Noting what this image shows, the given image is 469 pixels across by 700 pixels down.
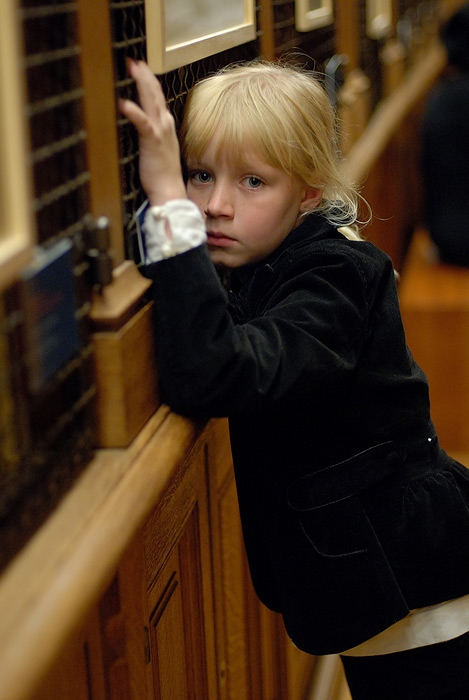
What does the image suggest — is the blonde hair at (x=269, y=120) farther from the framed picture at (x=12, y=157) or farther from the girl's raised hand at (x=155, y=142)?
A: the framed picture at (x=12, y=157)

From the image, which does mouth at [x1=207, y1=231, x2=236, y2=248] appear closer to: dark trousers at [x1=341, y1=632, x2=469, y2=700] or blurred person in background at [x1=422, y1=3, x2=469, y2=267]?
dark trousers at [x1=341, y1=632, x2=469, y2=700]

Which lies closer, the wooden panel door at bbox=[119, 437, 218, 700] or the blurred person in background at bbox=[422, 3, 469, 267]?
the wooden panel door at bbox=[119, 437, 218, 700]

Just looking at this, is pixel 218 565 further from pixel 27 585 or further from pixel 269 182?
pixel 27 585

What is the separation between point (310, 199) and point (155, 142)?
0.31 meters

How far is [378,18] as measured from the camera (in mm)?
3275

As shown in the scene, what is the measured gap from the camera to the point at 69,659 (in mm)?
1012

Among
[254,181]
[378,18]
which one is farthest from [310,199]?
[378,18]

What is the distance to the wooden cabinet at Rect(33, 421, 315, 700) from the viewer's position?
3.63 ft

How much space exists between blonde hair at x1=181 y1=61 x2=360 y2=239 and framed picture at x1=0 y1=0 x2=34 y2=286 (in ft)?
1.51

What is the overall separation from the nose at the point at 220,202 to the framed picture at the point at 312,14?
Answer: 3.15ft

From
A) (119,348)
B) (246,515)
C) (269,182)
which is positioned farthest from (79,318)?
(246,515)

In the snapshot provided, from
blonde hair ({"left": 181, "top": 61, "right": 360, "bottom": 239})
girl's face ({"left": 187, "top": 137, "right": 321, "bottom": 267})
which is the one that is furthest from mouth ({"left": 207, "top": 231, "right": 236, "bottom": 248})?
blonde hair ({"left": 181, "top": 61, "right": 360, "bottom": 239})

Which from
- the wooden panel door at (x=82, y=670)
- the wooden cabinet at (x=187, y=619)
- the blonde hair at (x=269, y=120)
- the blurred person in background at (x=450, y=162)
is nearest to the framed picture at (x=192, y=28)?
the blonde hair at (x=269, y=120)

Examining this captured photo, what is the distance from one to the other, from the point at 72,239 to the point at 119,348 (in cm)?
12
